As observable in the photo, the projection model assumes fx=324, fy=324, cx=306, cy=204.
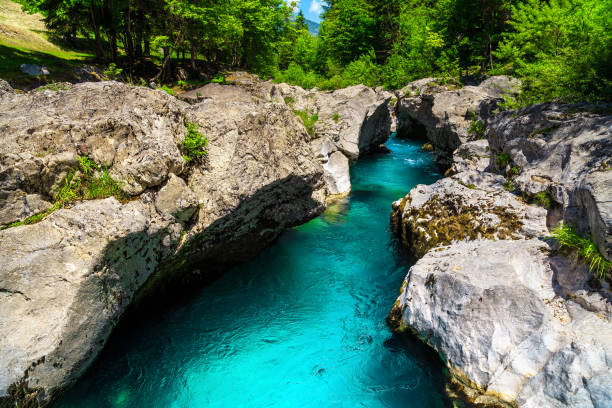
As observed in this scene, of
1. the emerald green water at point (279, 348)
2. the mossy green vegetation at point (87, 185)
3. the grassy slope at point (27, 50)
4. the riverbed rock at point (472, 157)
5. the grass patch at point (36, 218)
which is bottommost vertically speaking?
the emerald green water at point (279, 348)

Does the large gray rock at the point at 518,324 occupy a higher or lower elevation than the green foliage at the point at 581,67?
lower

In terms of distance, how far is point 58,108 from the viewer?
6.36 m

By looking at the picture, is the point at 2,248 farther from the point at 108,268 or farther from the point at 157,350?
the point at 157,350

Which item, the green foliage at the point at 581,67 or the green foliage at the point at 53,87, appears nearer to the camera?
the green foliage at the point at 53,87

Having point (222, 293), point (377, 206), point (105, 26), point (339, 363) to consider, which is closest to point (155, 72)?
point (105, 26)

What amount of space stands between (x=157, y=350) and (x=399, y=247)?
24.2 feet

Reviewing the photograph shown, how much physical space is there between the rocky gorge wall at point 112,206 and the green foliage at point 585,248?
547cm

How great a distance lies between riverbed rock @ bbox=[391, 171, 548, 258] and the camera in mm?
6918

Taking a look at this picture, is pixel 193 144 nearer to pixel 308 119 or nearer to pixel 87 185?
pixel 87 185

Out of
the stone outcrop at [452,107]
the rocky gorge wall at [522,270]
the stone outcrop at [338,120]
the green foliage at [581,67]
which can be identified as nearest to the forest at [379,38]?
the green foliage at [581,67]

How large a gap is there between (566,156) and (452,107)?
13.5 meters

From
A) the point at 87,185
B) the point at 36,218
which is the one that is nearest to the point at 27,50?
the point at 87,185

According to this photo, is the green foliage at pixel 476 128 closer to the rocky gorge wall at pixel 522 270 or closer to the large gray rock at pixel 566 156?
the large gray rock at pixel 566 156

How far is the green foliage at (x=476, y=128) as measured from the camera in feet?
50.7
